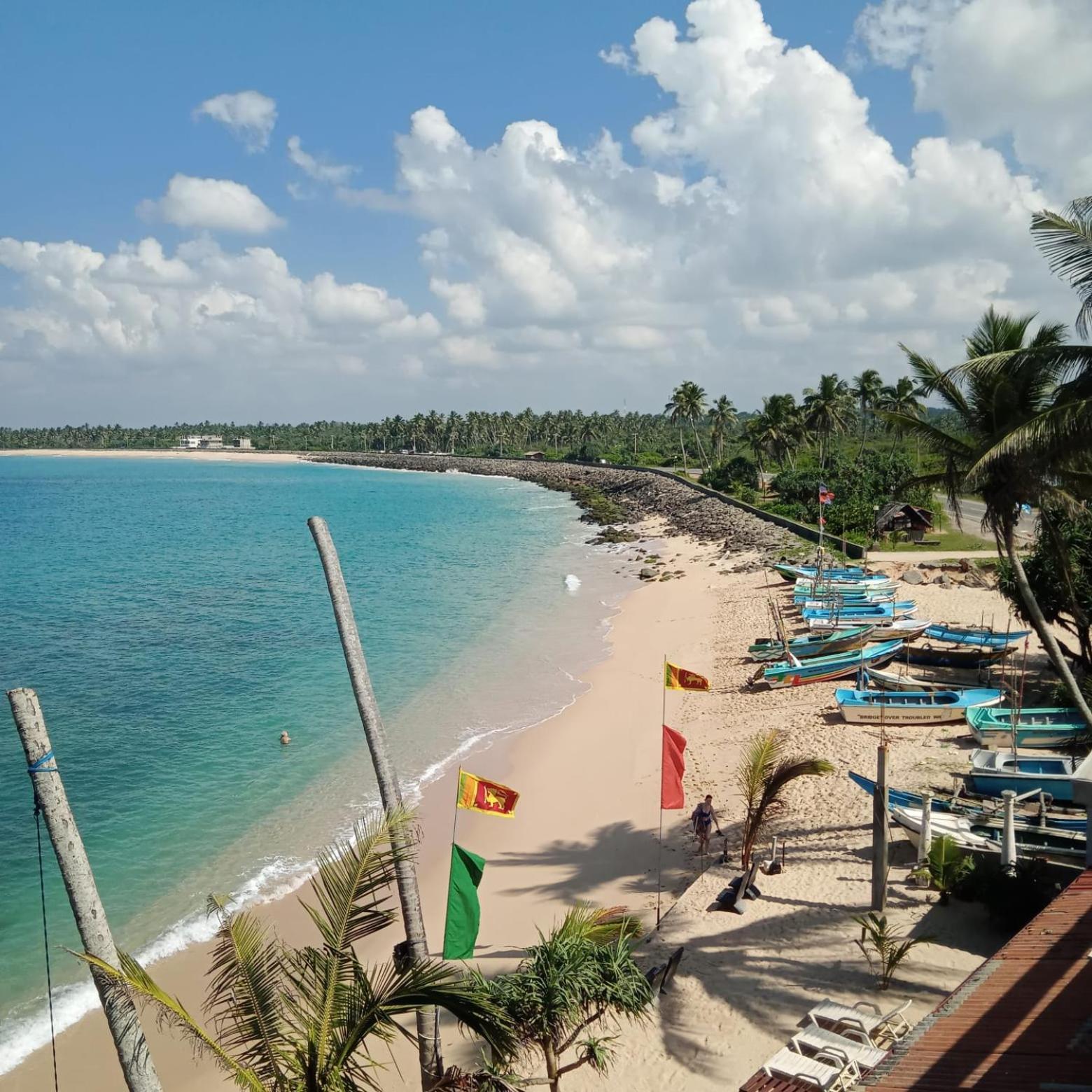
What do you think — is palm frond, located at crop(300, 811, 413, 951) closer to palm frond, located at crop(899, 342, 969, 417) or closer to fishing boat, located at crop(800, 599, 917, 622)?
palm frond, located at crop(899, 342, 969, 417)

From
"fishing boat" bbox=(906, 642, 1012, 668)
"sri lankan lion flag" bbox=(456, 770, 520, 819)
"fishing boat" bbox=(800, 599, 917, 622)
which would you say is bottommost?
"fishing boat" bbox=(906, 642, 1012, 668)

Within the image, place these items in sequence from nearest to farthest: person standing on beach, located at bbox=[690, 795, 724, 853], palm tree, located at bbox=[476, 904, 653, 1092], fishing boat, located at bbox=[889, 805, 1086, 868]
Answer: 1. palm tree, located at bbox=[476, 904, 653, 1092]
2. fishing boat, located at bbox=[889, 805, 1086, 868]
3. person standing on beach, located at bbox=[690, 795, 724, 853]

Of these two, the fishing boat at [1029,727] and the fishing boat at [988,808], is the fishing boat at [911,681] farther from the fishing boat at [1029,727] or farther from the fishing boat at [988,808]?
the fishing boat at [988,808]

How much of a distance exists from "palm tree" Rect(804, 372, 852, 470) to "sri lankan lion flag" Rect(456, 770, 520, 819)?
5448 cm

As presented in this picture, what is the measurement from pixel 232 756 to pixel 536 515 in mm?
56304

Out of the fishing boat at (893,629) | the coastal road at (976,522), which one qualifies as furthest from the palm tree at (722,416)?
the fishing boat at (893,629)

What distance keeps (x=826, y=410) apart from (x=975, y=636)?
3813 centimetres

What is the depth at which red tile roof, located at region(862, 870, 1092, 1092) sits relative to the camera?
195 inches

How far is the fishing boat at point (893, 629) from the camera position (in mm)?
25547

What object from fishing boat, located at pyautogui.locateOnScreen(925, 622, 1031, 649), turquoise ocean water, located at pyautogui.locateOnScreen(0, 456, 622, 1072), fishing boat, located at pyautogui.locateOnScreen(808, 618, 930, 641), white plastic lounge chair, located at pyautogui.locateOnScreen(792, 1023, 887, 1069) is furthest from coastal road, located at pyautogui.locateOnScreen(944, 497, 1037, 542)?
white plastic lounge chair, located at pyautogui.locateOnScreen(792, 1023, 887, 1069)

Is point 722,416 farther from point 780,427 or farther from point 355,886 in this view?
point 355,886

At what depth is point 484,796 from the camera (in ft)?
32.2

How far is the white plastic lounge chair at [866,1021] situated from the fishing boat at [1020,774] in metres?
5.65

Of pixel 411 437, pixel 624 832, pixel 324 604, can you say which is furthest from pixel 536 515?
pixel 411 437
